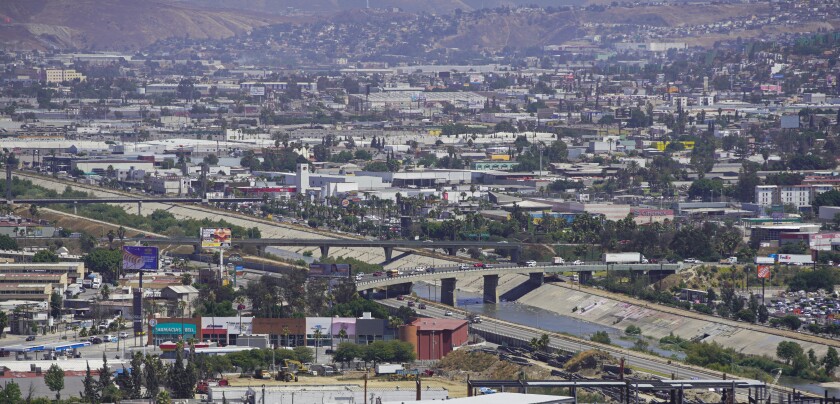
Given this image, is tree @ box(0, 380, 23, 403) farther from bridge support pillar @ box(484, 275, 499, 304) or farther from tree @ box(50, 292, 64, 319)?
bridge support pillar @ box(484, 275, 499, 304)

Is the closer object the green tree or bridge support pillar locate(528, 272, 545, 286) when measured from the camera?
the green tree

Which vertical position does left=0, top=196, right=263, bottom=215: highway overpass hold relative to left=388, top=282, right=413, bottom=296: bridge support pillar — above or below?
above

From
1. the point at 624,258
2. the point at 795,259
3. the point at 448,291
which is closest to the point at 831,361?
the point at 448,291

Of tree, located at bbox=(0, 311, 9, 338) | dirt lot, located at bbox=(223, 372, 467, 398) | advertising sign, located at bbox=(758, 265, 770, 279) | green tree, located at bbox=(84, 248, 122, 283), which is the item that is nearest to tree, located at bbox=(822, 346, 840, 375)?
dirt lot, located at bbox=(223, 372, 467, 398)

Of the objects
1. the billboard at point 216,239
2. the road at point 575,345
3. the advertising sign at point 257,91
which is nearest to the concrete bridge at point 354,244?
the billboard at point 216,239

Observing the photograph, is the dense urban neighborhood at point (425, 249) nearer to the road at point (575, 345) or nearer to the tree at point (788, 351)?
the tree at point (788, 351)

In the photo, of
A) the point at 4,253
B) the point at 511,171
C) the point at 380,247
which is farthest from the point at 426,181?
the point at 4,253
